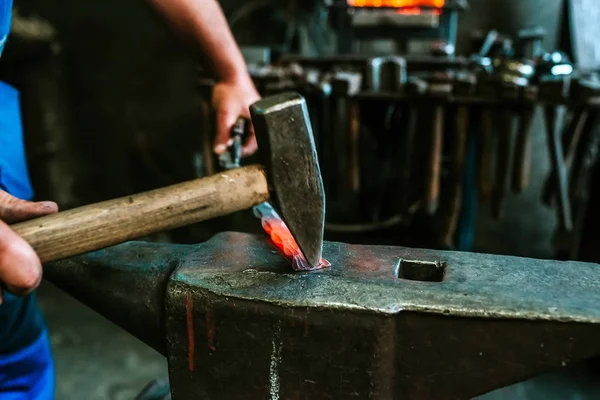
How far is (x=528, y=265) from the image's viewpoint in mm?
1194

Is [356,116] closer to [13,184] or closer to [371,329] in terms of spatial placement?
[13,184]

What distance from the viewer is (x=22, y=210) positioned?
1.07 m

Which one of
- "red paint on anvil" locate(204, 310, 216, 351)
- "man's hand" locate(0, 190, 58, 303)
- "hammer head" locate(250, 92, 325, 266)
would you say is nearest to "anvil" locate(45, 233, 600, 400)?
"red paint on anvil" locate(204, 310, 216, 351)

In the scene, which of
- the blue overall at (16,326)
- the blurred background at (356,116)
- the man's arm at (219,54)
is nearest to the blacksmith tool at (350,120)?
the blurred background at (356,116)

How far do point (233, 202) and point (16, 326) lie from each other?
777 mm

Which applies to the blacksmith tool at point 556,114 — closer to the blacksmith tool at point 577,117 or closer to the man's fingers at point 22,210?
the blacksmith tool at point 577,117

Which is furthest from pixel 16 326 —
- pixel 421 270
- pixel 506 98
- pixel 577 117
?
pixel 577 117

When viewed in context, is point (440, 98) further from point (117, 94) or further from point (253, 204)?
point (117, 94)

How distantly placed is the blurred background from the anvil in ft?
3.25

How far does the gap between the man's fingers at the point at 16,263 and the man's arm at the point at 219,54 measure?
745mm

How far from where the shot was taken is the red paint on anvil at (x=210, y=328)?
1088mm

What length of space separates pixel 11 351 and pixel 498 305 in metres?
1.23

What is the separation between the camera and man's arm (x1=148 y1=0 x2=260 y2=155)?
1648 mm

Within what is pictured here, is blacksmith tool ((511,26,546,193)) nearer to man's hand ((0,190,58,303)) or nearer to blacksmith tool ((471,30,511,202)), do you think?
blacksmith tool ((471,30,511,202))
